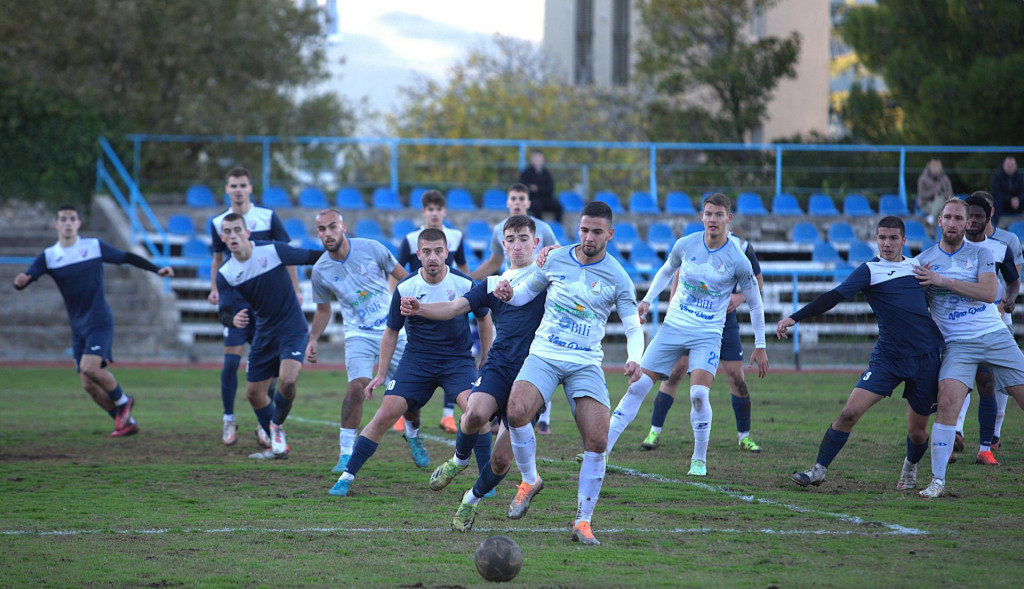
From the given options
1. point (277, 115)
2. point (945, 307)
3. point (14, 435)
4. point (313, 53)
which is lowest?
point (14, 435)

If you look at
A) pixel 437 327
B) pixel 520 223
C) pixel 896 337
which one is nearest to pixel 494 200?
pixel 437 327

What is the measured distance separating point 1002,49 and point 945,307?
816 inches

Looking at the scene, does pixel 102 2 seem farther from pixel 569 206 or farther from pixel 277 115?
pixel 569 206

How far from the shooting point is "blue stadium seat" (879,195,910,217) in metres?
24.5

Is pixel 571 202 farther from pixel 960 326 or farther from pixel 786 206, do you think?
pixel 960 326

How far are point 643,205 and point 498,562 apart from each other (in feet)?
65.1

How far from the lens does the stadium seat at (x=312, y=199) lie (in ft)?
80.4

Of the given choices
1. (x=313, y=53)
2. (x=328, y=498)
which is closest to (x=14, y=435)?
(x=328, y=498)

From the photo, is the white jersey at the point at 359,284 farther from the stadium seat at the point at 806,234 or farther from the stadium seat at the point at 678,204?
the stadium seat at the point at 678,204

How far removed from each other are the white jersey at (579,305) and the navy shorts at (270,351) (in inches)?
141

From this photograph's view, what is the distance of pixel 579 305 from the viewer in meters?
6.76

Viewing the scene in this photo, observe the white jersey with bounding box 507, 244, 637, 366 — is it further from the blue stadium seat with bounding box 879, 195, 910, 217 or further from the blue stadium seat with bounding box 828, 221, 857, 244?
the blue stadium seat with bounding box 879, 195, 910, 217

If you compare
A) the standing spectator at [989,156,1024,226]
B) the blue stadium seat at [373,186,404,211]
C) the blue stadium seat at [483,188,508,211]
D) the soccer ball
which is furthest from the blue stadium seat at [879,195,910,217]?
the soccer ball

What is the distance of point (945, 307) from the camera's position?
830 cm
